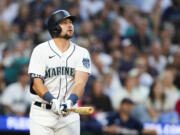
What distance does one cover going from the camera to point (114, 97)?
10.6m

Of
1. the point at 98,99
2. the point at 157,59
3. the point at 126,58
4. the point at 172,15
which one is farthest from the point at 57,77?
the point at 172,15

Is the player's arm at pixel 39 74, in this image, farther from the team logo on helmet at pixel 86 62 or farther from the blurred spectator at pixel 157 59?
the blurred spectator at pixel 157 59

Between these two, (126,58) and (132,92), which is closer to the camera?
(132,92)

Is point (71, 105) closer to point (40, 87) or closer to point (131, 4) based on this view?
point (40, 87)

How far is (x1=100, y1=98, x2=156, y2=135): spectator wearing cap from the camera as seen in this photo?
8812 millimetres

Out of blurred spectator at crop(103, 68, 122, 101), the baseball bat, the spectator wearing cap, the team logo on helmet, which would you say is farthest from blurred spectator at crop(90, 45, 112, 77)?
the baseball bat

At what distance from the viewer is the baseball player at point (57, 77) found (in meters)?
5.57

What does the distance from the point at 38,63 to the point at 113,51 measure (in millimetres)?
6464

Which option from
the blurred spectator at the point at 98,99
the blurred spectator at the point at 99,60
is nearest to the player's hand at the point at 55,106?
the blurred spectator at the point at 98,99

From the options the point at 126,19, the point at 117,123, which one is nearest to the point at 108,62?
the point at 126,19

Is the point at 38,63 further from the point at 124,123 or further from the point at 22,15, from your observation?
the point at 22,15

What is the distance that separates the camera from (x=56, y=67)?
5637 millimetres

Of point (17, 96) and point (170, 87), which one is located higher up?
point (170, 87)

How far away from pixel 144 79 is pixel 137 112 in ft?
5.60
